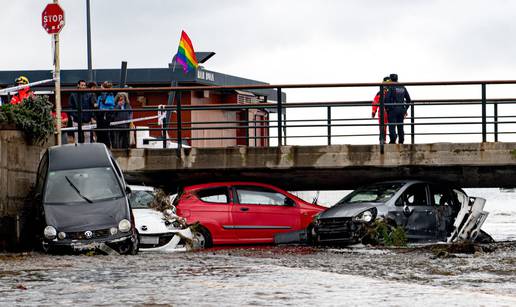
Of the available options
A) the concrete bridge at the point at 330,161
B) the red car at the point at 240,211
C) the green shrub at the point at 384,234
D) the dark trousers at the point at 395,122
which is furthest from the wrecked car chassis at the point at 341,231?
the dark trousers at the point at 395,122

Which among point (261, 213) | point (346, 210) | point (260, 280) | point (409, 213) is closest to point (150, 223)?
point (261, 213)

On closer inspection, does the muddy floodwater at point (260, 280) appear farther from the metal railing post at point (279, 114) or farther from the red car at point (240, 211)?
the metal railing post at point (279, 114)

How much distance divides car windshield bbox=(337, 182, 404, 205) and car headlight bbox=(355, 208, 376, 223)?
607mm

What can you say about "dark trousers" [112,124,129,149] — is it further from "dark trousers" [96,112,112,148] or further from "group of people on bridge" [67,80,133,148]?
"dark trousers" [96,112,112,148]

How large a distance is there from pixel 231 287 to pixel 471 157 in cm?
1415

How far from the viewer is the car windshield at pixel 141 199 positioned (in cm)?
2253

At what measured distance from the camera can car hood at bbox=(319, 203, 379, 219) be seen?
2227 cm

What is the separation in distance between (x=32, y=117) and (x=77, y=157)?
6.24 ft

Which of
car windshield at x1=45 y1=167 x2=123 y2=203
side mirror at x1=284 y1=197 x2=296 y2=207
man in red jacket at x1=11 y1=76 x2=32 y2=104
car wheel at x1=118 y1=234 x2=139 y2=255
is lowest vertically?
car wheel at x1=118 y1=234 x2=139 y2=255

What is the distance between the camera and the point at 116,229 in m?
18.8

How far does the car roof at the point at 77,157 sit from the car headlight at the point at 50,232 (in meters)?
1.80

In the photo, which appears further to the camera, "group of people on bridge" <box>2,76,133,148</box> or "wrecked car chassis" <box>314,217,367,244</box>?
"group of people on bridge" <box>2,76,133,148</box>

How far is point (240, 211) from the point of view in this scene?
78.4 ft

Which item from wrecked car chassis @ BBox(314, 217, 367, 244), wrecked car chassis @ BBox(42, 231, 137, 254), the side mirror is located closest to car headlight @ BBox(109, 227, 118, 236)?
wrecked car chassis @ BBox(42, 231, 137, 254)
